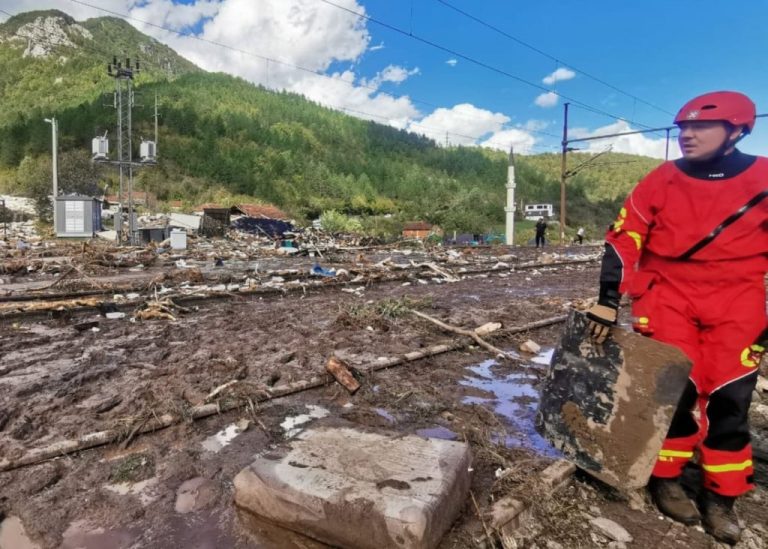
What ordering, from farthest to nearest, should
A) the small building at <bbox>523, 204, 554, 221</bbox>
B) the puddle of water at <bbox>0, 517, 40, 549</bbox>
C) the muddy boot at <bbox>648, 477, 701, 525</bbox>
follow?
the small building at <bbox>523, 204, 554, 221</bbox>, the muddy boot at <bbox>648, 477, 701, 525</bbox>, the puddle of water at <bbox>0, 517, 40, 549</bbox>

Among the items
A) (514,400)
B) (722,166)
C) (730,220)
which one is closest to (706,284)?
(730,220)

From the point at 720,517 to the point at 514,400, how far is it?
1.73 m

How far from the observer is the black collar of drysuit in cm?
218

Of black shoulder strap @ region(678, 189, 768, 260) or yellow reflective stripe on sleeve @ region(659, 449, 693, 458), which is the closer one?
black shoulder strap @ region(678, 189, 768, 260)

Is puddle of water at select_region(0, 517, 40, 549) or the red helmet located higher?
the red helmet

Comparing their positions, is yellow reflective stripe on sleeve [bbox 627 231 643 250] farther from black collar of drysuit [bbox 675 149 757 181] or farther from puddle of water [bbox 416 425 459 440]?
puddle of water [bbox 416 425 459 440]

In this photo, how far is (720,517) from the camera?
7.05 ft

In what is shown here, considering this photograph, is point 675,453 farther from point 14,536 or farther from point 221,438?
point 14,536

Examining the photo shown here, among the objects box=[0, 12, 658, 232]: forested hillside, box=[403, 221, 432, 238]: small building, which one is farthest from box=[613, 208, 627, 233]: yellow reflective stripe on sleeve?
box=[0, 12, 658, 232]: forested hillside

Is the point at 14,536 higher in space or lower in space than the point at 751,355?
lower

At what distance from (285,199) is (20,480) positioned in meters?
61.7

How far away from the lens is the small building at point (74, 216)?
74.0ft

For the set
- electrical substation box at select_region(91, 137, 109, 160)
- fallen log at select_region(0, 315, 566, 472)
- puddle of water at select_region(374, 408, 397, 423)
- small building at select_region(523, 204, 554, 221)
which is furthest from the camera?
small building at select_region(523, 204, 554, 221)

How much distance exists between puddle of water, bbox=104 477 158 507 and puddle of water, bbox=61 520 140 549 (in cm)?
21
